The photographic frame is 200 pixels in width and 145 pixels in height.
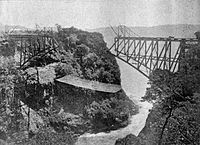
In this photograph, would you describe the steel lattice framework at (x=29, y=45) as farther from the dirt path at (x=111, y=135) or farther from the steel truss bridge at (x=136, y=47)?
the dirt path at (x=111, y=135)

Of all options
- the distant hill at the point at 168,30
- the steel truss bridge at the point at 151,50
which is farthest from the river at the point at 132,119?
the distant hill at the point at 168,30

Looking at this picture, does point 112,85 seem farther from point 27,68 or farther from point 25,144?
point 25,144

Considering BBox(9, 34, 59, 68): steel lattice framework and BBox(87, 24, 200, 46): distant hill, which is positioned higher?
BBox(87, 24, 200, 46): distant hill

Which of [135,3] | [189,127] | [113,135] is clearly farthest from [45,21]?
[189,127]

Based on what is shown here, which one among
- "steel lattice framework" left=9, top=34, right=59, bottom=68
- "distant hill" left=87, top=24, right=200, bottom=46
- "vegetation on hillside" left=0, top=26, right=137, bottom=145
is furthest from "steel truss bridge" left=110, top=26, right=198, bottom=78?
"steel lattice framework" left=9, top=34, right=59, bottom=68

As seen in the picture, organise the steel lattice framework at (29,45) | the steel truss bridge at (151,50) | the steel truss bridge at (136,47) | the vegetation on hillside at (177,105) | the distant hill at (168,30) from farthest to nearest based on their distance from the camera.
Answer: the steel lattice framework at (29,45), the distant hill at (168,30), the steel truss bridge at (136,47), the steel truss bridge at (151,50), the vegetation on hillside at (177,105)

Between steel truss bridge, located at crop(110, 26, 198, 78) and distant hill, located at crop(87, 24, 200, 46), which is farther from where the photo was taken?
distant hill, located at crop(87, 24, 200, 46)

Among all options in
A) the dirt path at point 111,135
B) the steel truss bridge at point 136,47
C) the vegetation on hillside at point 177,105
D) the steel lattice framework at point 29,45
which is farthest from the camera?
the steel lattice framework at point 29,45

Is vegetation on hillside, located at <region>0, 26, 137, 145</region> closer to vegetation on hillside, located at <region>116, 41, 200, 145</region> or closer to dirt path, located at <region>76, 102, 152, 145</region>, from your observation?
dirt path, located at <region>76, 102, 152, 145</region>
